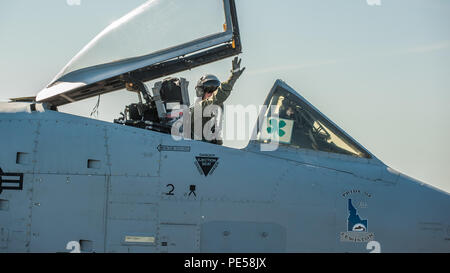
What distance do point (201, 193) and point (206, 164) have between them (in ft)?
1.37

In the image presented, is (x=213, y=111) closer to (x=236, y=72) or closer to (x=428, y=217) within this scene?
(x=236, y=72)

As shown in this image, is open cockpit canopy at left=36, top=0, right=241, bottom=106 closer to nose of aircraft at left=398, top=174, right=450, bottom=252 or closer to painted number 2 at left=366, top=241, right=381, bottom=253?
nose of aircraft at left=398, top=174, right=450, bottom=252

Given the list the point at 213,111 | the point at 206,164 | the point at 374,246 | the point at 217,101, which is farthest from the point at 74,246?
the point at 374,246

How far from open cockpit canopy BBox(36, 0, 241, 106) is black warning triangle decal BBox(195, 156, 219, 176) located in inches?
76.1

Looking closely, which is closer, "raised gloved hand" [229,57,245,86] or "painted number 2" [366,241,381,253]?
"painted number 2" [366,241,381,253]

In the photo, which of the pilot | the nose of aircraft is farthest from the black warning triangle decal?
the nose of aircraft

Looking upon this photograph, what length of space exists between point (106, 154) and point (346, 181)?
11.2ft

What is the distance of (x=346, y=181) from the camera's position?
759 centimetres

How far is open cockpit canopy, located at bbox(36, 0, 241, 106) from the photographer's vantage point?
28.3 ft

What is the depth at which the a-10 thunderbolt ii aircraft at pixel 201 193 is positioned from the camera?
7367 mm
